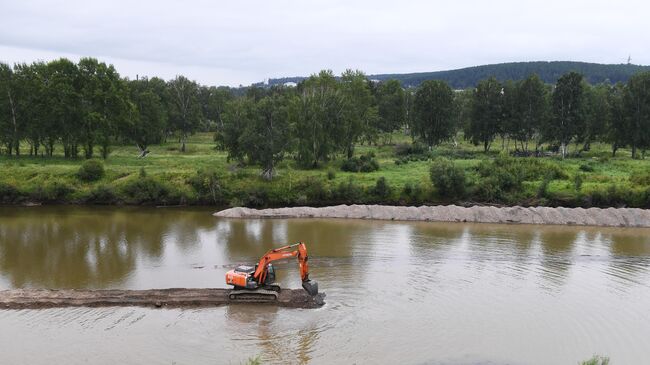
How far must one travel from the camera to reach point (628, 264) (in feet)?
98.6

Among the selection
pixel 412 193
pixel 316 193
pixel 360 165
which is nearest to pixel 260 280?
pixel 316 193

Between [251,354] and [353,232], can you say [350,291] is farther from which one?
[353,232]

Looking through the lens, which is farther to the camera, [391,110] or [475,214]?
[391,110]

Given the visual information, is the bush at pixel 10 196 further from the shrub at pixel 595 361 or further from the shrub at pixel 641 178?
the shrub at pixel 641 178

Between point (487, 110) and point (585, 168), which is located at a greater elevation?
point (487, 110)

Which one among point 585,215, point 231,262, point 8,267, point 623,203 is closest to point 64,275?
point 8,267

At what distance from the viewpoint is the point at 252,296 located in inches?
933

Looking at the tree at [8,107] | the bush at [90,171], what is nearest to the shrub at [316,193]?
the bush at [90,171]

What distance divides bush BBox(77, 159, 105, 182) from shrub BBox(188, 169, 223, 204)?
10356mm

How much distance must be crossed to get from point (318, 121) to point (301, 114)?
6.71 ft

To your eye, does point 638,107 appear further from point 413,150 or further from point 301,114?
point 301,114

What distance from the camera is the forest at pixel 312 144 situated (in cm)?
4934

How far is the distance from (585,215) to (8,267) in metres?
40.8

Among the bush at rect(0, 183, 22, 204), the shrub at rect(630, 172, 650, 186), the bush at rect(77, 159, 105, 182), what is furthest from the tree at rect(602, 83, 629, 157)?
the bush at rect(0, 183, 22, 204)
